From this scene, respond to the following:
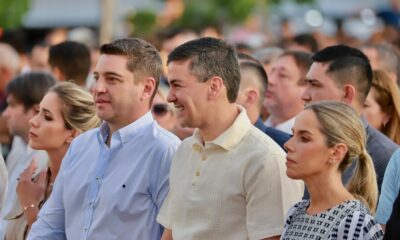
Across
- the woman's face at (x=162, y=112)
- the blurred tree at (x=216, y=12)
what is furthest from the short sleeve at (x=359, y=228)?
the blurred tree at (x=216, y=12)

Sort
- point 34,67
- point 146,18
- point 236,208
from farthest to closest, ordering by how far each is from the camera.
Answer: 1. point 146,18
2. point 34,67
3. point 236,208

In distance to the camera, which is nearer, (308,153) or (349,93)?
(308,153)

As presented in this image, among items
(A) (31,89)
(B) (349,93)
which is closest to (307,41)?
(A) (31,89)

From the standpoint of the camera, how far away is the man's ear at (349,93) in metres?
7.33

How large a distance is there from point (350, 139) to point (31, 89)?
3.98 metres

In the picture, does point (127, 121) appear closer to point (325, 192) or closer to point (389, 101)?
point (325, 192)

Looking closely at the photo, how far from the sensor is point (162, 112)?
9367 millimetres

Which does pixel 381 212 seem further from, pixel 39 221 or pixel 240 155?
pixel 39 221

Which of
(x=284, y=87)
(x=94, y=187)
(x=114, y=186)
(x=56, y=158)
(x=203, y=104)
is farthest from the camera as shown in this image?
(x=284, y=87)

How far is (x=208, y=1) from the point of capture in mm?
35844

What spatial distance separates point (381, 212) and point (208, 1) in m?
30.0

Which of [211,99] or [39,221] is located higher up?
[211,99]

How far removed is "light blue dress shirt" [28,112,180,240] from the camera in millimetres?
6559

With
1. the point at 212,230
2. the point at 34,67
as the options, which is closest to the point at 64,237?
the point at 212,230
